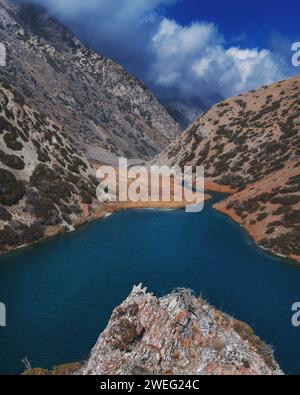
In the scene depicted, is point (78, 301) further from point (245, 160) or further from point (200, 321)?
point (245, 160)

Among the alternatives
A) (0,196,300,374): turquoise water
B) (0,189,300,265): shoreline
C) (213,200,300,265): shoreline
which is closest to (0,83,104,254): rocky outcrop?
(0,189,300,265): shoreline

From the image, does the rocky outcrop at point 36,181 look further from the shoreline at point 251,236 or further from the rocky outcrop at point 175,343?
the rocky outcrop at point 175,343

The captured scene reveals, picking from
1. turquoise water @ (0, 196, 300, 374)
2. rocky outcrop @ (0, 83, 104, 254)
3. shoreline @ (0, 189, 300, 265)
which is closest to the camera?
turquoise water @ (0, 196, 300, 374)

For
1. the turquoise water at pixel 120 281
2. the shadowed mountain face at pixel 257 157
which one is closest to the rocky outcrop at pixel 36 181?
the turquoise water at pixel 120 281

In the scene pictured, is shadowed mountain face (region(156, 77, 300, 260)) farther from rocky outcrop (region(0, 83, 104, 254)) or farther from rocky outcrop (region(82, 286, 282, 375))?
rocky outcrop (region(82, 286, 282, 375))

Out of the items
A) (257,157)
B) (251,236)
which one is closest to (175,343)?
(251,236)
